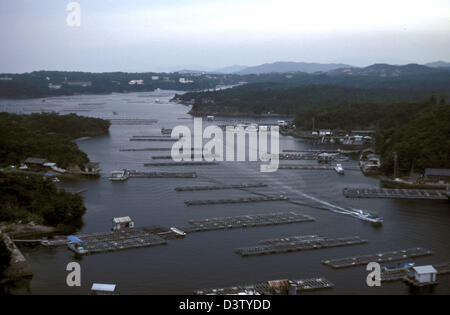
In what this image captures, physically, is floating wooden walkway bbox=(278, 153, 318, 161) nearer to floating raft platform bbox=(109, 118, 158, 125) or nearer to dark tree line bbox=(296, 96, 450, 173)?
dark tree line bbox=(296, 96, 450, 173)

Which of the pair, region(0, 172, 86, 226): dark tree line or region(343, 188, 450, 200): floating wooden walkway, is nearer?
region(0, 172, 86, 226): dark tree line

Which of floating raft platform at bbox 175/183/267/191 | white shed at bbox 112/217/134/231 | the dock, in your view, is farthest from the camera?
floating raft platform at bbox 175/183/267/191

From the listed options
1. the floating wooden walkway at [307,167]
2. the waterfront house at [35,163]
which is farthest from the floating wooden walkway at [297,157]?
the waterfront house at [35,163]

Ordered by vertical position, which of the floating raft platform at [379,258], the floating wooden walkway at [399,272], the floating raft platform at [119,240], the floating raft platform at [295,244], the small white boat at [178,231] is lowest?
the floating wooden walkway at [399,272]

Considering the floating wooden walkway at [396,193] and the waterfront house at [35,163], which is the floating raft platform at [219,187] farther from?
the waterfront house at [35,163]

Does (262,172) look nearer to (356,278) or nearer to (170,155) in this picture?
(170,155)

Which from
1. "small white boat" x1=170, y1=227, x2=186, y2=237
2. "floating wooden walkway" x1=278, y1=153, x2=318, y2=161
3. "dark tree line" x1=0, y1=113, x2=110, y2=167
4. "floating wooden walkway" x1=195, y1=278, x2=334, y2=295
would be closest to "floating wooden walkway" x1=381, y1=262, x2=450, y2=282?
"floating wooden walkway" x1=195, y1=278, x2=334, y2=295

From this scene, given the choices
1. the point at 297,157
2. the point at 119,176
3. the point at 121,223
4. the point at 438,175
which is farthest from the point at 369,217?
the point at 297,157
